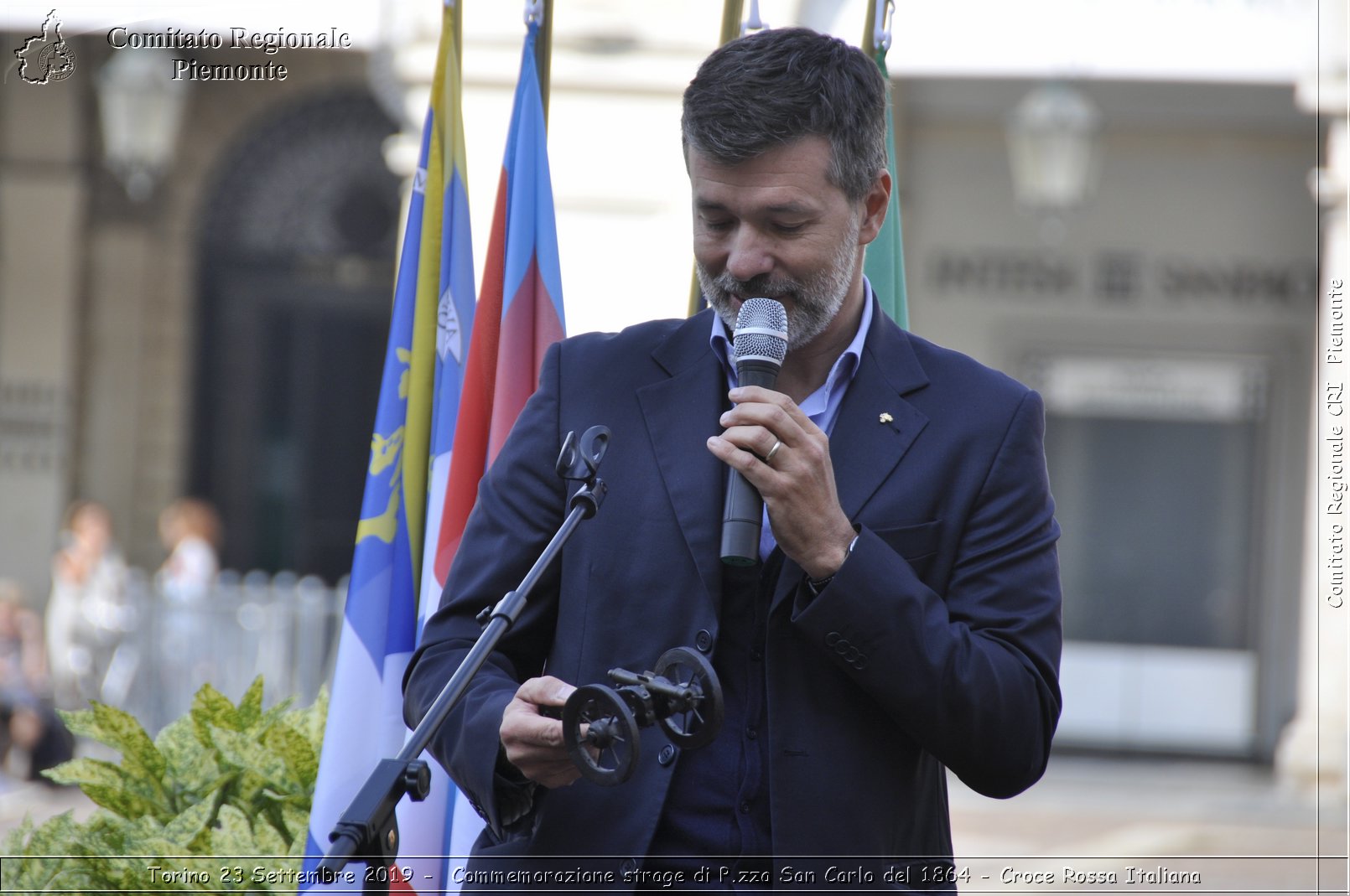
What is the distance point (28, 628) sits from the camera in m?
10.4

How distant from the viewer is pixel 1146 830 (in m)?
9.10

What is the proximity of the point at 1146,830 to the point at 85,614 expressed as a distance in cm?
697

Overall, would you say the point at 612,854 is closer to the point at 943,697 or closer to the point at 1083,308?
the point at 943,697

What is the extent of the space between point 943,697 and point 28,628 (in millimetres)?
9642

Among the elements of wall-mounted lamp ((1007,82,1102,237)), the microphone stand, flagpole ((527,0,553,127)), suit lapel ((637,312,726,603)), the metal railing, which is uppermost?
wall-mounted lamp ((1007,82,1102,237))

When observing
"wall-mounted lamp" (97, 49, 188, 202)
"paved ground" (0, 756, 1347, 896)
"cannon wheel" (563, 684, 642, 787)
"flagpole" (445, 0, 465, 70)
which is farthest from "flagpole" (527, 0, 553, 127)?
"wall-mounted lamp" (97, 49, 188, 202)

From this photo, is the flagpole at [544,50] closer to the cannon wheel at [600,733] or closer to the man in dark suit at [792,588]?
the man in dark suit at [792,588]

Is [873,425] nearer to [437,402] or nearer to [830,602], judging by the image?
[830,602]

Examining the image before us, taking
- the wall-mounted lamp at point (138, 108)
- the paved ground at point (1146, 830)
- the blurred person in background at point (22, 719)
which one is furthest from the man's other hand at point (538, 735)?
the wall-mounted lamp at point (138, 108)

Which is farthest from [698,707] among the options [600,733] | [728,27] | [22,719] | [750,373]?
[22,719]

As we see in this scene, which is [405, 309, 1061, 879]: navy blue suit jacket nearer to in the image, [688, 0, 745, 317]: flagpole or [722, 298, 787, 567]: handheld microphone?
[722, 298, 787, 567]: handheld microphone

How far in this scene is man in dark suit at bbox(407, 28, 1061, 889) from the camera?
205cm

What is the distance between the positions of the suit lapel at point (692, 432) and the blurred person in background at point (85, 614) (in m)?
8.53

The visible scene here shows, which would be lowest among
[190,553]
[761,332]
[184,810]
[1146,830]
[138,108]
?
[1146,830]
